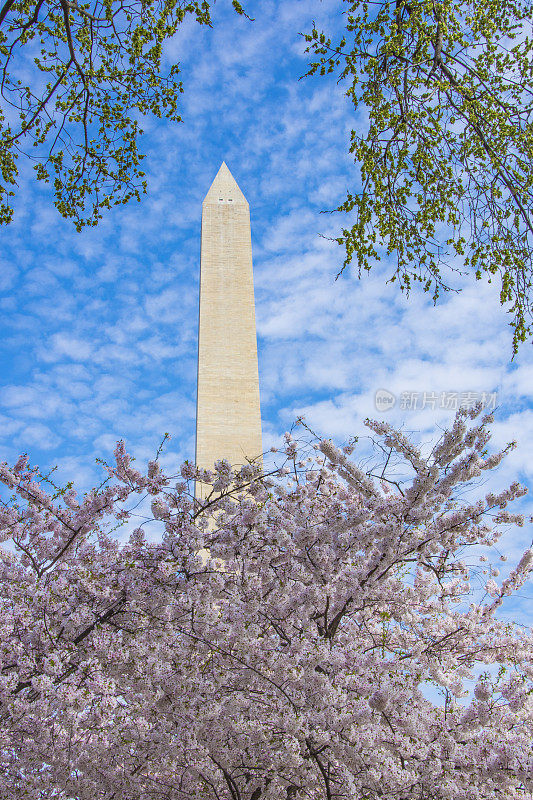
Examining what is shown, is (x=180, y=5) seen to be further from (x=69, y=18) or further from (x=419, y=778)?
(x=419, y=778)

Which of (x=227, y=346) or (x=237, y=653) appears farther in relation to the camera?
(x=227, y=346)

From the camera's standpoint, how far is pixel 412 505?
4.57 meters

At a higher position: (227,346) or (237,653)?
(227,346)

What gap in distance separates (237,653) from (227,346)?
36.9ft

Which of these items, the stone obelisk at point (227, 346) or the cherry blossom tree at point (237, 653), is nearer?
the cherry blossom tree at point (237, 653)

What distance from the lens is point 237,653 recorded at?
5.18 m

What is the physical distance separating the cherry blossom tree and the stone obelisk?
9106 millimetres

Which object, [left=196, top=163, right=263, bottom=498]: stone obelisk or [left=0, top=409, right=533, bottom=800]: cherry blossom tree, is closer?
[left=0, top=409, right=533, bottom=800]: cherry blossom tree

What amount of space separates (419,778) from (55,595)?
3.22 metres

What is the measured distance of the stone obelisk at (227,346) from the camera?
15133 mm

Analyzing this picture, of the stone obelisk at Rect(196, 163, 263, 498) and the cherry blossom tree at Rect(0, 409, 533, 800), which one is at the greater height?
the stone obelisk at Rect(196, 163, 263, 498)

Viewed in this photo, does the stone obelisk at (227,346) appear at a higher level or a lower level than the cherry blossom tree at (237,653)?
higher

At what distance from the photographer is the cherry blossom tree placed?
15.1 ft

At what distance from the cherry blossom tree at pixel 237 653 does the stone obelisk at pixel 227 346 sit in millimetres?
9106
